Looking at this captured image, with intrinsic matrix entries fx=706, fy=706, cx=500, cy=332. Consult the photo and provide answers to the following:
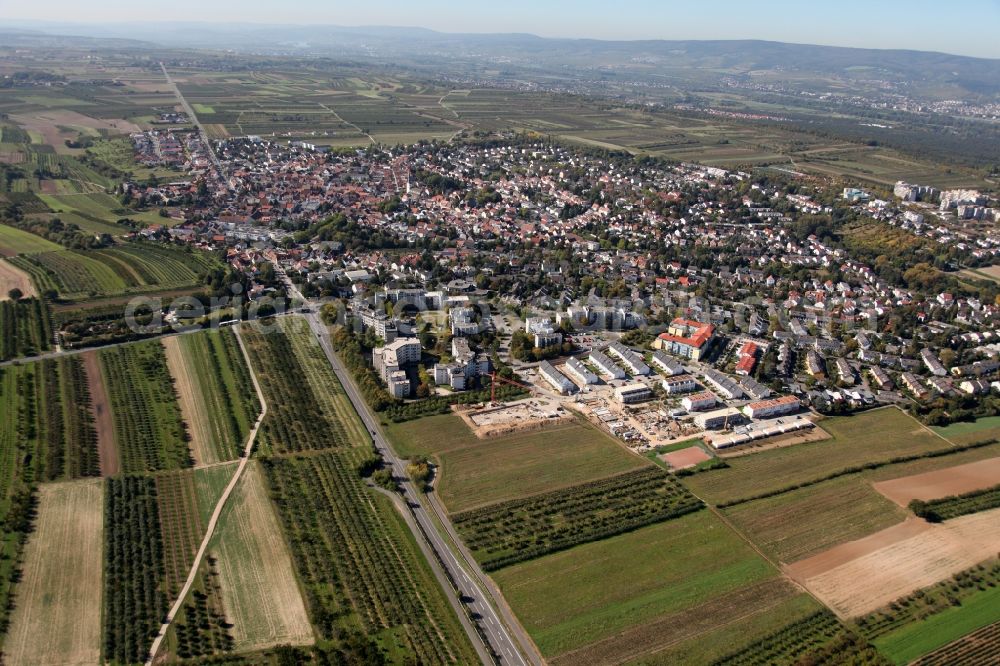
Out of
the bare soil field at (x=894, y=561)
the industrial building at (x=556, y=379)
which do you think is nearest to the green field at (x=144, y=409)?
the industrial building at (x=556, y=379)

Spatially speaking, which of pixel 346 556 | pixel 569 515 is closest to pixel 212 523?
pixel 346 556

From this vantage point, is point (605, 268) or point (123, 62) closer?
point (605, 268)

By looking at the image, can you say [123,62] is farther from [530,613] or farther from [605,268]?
[530,613]

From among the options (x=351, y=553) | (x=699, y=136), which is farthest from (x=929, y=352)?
(x=699, y=136)

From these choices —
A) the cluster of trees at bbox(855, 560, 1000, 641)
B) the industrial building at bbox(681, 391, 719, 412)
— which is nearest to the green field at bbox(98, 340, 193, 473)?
the industrial building at bbox(681, 391, 719, 412)

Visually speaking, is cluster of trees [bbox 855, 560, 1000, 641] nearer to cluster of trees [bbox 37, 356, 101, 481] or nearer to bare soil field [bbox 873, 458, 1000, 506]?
bare soil field [bbox 873, 458, 1000, 506]
